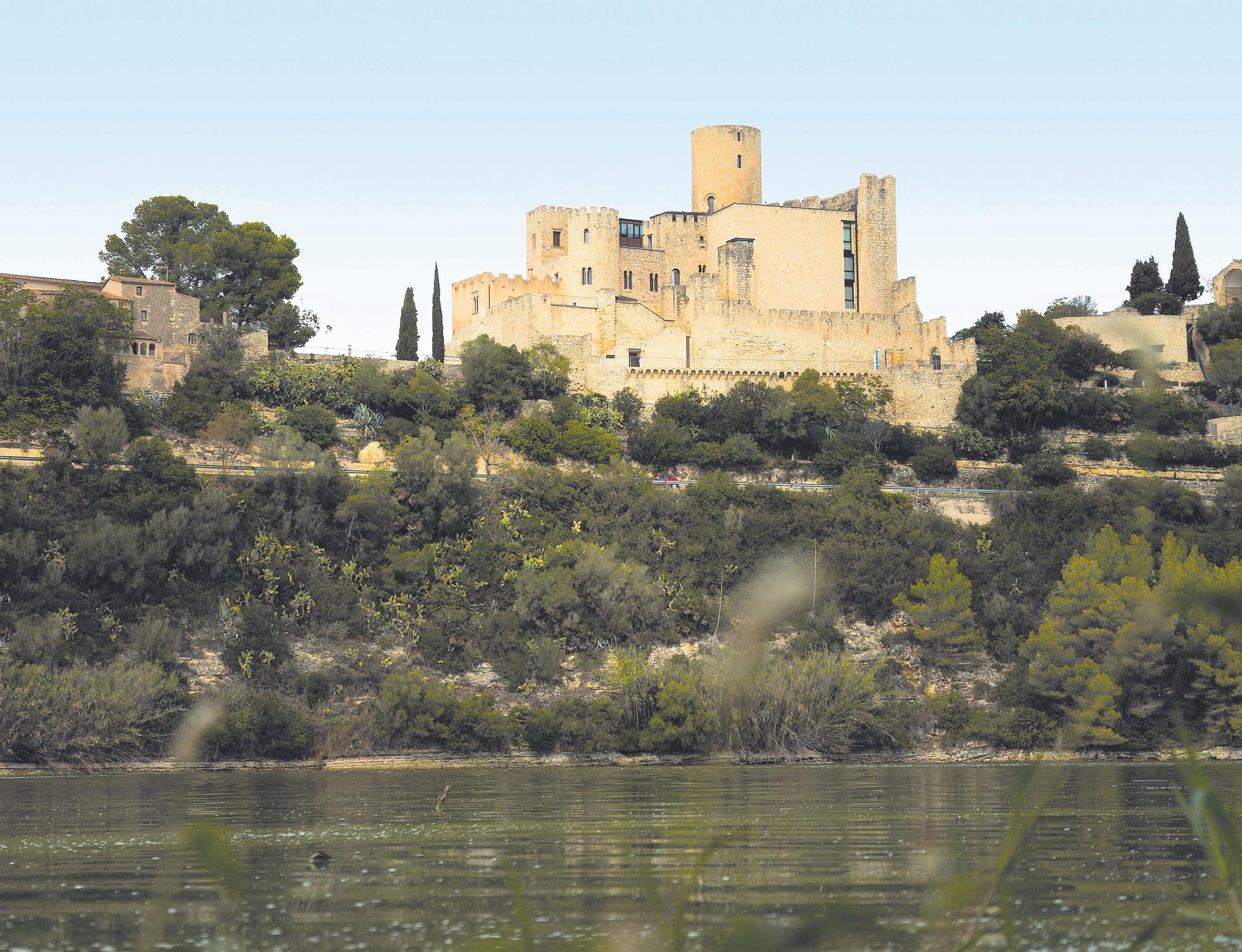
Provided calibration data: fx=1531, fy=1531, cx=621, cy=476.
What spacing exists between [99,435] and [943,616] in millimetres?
22309

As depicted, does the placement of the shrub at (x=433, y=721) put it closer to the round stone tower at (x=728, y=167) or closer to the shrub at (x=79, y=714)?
the shrub at (x=79, y=714)

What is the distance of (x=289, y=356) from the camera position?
50406 mm

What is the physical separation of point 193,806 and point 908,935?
14.5m

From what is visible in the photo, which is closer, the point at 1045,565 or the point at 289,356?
the point at 1045,565

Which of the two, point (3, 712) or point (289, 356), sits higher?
point (289, 356)

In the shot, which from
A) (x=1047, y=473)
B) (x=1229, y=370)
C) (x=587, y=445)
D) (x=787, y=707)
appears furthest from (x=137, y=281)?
(x=1229, y=370)

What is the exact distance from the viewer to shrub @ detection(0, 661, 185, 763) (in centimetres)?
3041

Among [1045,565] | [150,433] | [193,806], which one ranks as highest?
[150,433]

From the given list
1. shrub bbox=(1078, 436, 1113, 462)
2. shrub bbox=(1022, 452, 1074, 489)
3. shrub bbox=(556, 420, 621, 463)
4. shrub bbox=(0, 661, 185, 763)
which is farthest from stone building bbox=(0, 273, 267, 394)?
shrub bbox=(1078, 436, 1113, 462)

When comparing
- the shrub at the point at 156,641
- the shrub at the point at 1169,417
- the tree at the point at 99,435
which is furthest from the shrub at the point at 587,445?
the shrub at the point at 1169,417

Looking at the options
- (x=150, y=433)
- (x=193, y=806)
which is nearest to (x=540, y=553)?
(x=150, y=433)

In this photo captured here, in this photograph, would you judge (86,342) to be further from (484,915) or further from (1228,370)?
(1228,370)

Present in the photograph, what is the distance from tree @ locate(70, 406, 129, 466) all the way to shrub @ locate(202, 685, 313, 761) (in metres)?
9.97

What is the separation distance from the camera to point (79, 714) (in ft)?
101
